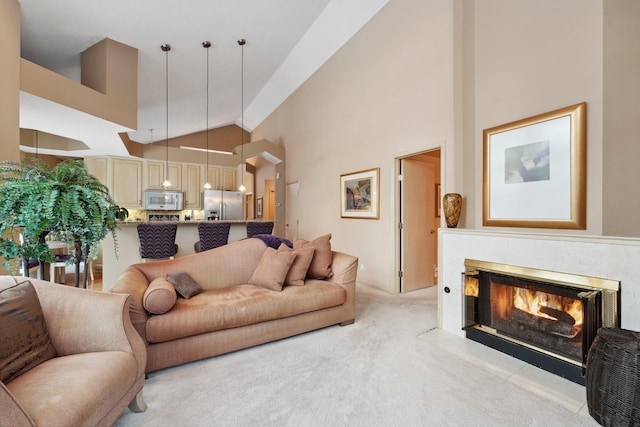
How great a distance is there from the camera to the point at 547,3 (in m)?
2.35

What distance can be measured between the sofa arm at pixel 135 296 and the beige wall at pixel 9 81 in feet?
6.76

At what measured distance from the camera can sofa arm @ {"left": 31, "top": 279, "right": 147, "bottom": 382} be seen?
4.91 feet

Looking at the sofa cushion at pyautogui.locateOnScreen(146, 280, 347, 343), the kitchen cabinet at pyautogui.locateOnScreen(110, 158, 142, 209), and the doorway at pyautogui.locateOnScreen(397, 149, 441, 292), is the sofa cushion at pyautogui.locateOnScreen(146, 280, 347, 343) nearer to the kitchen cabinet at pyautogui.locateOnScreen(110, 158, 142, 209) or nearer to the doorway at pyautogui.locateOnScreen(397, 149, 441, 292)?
the doorway at pyautogui.locateOnScreen(397, 149, 441, 292)

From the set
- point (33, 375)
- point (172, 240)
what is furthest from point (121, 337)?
point (172, 240)

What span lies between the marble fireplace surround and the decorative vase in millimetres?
122

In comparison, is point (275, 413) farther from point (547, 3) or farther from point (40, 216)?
point (547, 3)

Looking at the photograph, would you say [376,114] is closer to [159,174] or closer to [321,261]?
[321,261]

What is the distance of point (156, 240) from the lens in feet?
12.7

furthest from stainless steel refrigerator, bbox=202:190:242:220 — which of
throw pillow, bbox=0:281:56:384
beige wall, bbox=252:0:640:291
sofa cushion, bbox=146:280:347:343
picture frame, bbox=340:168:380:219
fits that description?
throw pillow, bbox=0:281:56:384

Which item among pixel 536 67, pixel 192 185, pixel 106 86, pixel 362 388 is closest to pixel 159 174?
pixel 192 185

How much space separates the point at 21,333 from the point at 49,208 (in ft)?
2.15

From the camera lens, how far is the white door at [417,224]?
408 cm

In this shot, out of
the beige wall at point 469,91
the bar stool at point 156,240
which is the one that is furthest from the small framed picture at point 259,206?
the bar stool at point 156,240

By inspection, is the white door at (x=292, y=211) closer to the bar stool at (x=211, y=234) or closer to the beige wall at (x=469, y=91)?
the beige wall at (x=469, y=91)
